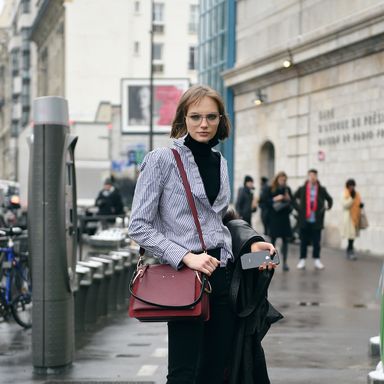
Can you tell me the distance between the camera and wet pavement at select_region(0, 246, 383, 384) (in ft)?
27.9

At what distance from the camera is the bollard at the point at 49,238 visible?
28.3 feet

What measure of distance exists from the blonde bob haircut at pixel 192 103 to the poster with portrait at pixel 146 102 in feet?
180

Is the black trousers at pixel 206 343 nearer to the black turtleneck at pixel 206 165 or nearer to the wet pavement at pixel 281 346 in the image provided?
the black turtleneck at pixel 206 165

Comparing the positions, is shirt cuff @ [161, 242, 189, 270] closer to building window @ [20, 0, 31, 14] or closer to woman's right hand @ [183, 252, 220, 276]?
woman's right hand @ [183, 252, 220, 276]

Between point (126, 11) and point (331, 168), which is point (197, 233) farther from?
point (126, 11)

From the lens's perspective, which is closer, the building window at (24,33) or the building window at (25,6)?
the building window at (25,6)

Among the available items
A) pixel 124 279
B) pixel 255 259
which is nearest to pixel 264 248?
pixel 255 259

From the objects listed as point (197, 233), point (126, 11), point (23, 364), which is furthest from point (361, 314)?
point (126, 11)

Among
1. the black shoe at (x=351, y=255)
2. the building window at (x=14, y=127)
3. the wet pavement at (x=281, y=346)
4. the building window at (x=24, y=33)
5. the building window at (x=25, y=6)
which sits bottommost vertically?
the black shoe at (x=351, y=255)

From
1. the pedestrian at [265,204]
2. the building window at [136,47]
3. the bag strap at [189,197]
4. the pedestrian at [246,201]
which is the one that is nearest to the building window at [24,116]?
the building window at [136,47]

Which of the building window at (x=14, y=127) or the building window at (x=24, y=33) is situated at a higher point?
the building window at (x=24, y=33)

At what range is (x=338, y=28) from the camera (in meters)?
27.1

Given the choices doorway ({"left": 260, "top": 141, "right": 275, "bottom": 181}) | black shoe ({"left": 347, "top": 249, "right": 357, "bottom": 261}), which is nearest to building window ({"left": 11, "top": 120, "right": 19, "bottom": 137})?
doorway ({"left": 260, "top": 141, "right": 275, "bottom": 181})

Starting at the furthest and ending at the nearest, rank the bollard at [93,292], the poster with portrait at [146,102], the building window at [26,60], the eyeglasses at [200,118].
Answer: the building window at [26,60]
the poster with portrait at [146,102]
the bollard at [93,292]
the eyeglasses at [200,118]
